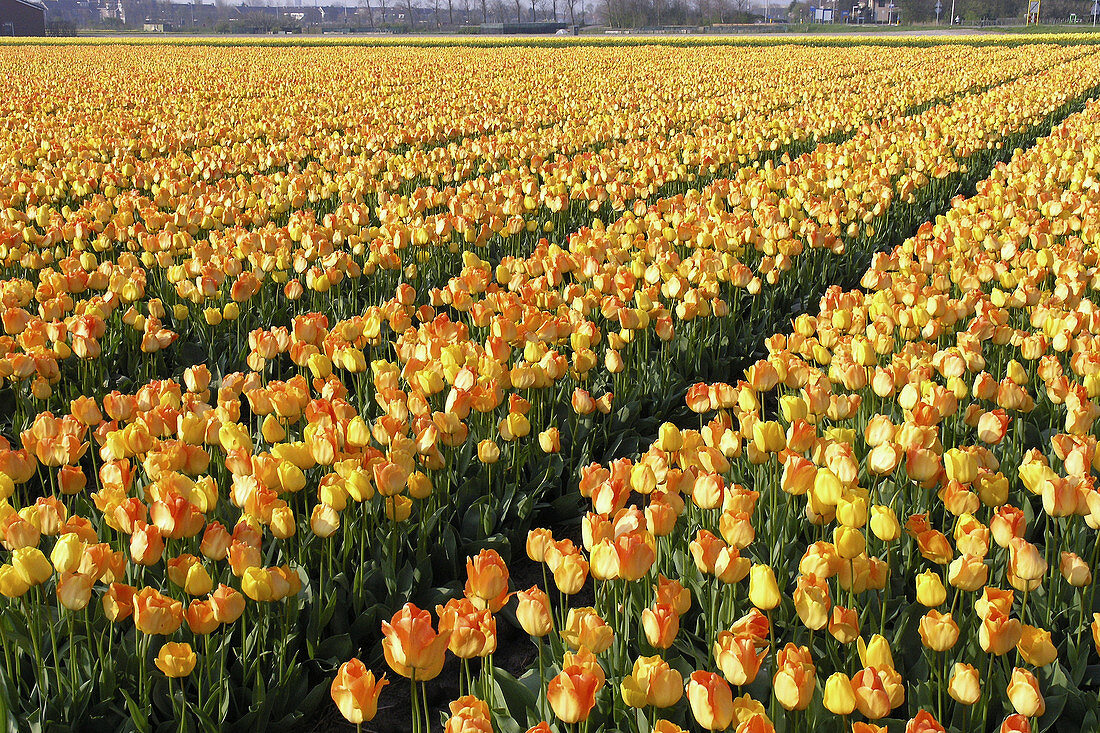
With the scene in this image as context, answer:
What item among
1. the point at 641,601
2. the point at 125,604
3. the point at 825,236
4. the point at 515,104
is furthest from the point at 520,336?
the point at 515,104

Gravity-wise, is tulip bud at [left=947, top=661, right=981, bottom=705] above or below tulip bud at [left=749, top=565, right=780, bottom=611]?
below

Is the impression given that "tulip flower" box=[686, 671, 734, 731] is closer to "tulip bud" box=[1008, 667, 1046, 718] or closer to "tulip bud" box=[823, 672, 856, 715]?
"tulip bud" box=[823, 672, 856, 715]

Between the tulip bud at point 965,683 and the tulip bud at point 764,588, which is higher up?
the tulip bud at point 764,588

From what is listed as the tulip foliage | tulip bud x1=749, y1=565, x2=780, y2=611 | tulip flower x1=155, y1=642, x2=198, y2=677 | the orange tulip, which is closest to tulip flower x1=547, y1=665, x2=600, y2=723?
the tulip foliage

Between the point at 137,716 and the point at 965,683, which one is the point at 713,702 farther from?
the point at 137,716

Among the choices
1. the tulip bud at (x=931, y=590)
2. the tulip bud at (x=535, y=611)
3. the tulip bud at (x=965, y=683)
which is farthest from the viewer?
the tulip bud at (x=931, y=590)

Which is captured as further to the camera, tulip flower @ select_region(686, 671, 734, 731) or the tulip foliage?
the tulip foliage

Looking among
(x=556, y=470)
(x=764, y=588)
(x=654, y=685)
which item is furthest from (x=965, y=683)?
(x=556, y=470)

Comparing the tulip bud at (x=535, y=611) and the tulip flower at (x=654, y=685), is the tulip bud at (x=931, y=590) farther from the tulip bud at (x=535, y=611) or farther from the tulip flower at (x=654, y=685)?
the tulip bud at (x=535, y=611)

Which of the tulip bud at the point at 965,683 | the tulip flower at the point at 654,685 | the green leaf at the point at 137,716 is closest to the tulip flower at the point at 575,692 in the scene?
the tulip flower at the point at 654,685

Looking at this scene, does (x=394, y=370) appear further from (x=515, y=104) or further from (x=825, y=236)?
(x=515, y=104)

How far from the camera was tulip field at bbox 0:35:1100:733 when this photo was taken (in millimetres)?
1881

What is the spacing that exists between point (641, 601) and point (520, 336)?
1477 mm

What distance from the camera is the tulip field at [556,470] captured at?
1.88 meters
